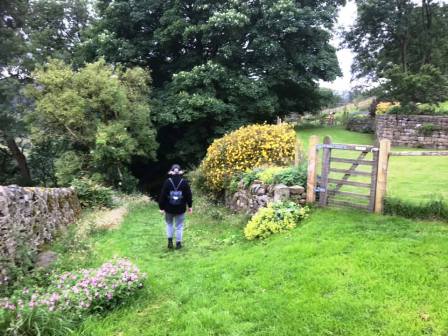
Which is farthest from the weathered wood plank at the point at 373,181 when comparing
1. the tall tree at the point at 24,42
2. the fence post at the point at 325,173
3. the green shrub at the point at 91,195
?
the tall tree at the point at 24,42

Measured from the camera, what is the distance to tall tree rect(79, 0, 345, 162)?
60.3 feet

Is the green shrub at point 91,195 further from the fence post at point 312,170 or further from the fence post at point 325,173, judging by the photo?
the fence post at point 325,173

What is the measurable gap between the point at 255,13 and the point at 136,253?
49.4 ft

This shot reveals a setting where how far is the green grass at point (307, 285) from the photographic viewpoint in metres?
4.28

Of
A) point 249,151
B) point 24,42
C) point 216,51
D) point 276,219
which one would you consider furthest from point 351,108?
point 276,219

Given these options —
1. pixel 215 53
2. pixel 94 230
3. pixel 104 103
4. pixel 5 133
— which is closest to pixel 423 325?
pixel 94 230

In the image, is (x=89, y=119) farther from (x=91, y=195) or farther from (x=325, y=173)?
(x=325, y=173)

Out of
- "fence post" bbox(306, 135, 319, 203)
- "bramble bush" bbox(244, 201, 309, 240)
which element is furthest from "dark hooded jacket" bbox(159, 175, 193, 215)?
"fence post" bbox(306, 135, 319, 203)

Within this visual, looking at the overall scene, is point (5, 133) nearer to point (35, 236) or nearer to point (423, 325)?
point (35, 236)

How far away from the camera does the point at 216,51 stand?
21.2 m

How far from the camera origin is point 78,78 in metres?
16.0

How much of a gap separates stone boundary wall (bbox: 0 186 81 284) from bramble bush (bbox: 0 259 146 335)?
30.3 inches

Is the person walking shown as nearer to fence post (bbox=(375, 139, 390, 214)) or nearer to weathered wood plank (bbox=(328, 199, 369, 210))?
weathered wood plank (bbox=(328, 199, 369, 210))

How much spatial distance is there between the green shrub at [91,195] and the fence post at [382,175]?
951cm
